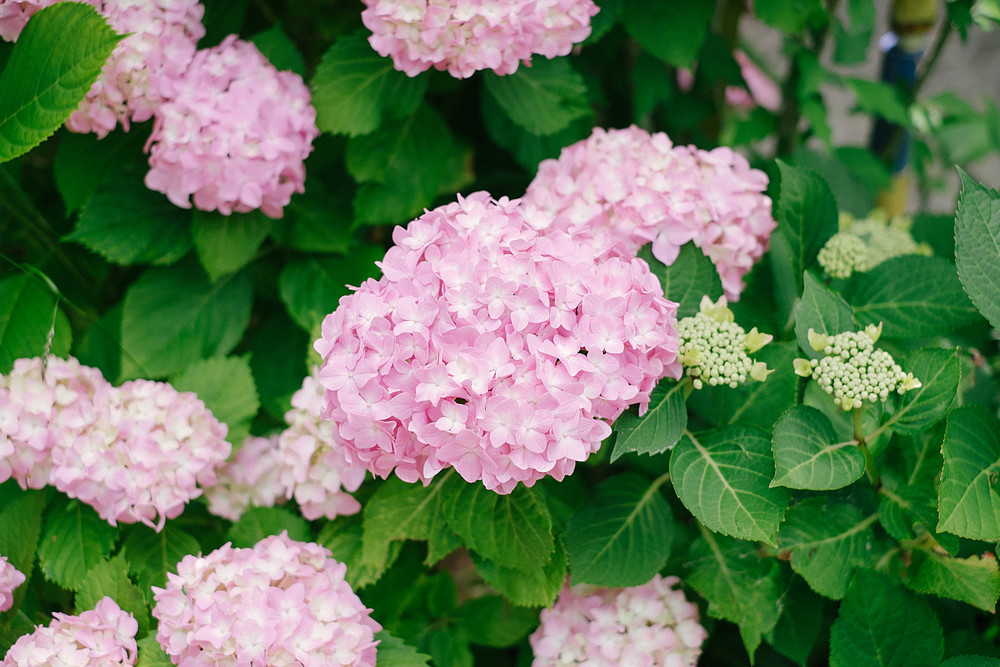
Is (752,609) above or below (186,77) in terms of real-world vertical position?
below

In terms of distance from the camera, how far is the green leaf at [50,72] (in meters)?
0.85

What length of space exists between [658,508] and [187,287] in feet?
2.74

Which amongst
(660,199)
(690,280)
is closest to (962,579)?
(690,280)

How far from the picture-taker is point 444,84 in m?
1.15

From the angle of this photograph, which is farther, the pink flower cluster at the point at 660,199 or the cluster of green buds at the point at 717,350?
the pink flower cluster at the point at 660,199

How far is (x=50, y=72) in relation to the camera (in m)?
0.87

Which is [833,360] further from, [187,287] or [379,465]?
[187,287]

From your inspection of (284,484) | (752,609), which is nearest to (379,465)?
(284,484)

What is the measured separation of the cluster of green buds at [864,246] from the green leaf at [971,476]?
1.02 feet

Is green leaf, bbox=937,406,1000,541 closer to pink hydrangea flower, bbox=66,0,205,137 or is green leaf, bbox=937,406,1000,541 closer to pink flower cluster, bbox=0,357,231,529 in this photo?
pink flower cluster, bbox=0,357,231,529

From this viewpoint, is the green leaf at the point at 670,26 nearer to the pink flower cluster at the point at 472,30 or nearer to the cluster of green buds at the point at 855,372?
the pink flower cluster at the point at 472,30

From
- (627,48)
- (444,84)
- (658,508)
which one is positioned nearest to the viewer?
(658,508)

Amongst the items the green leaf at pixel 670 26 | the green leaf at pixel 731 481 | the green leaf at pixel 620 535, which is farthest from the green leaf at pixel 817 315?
the green leaf at pixel 670 26

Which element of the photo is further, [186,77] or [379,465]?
[186,77]
